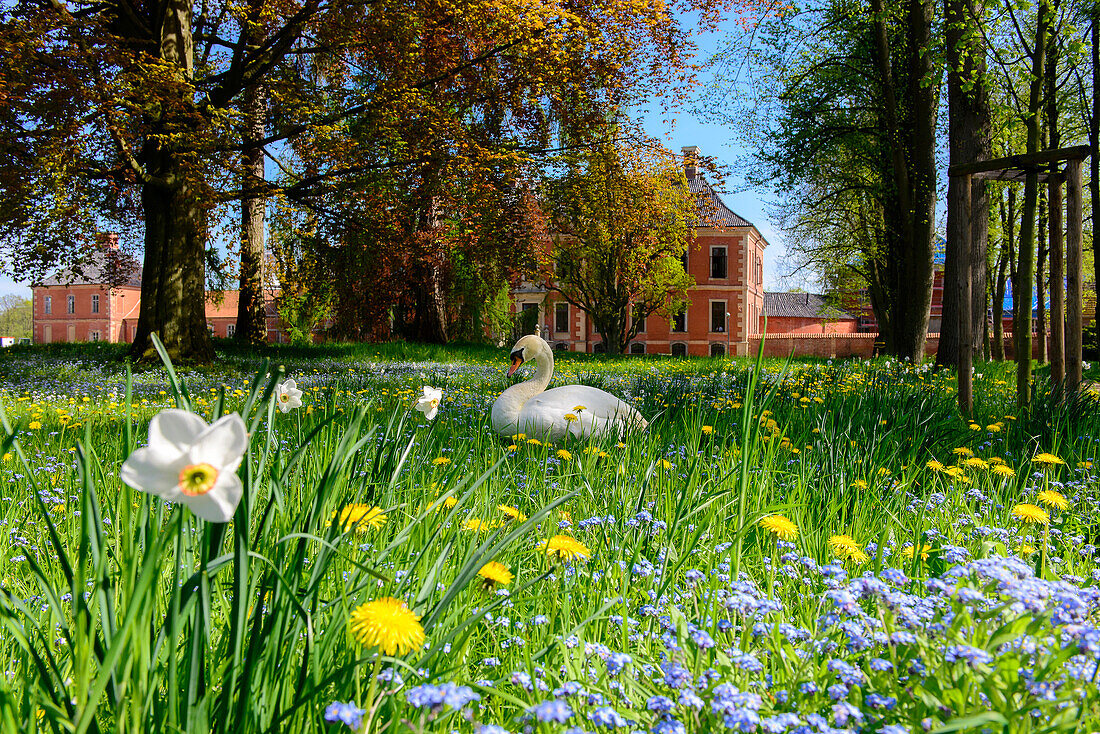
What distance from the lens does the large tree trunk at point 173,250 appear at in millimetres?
10695

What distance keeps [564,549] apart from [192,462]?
110 centimetres

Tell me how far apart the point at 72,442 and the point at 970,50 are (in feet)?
33.3

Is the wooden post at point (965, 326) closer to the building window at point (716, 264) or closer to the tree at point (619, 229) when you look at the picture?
the tree at point (619, 229)

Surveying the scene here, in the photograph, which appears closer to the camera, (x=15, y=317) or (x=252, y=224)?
(x=252, y=224)

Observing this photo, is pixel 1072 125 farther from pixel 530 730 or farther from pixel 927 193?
pixel 530 730

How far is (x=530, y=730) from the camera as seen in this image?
103 cm

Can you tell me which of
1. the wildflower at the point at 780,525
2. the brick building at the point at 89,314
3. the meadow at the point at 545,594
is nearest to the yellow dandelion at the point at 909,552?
the meadow at the point at 545,594

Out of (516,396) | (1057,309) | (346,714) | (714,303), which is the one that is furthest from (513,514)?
(714,303)

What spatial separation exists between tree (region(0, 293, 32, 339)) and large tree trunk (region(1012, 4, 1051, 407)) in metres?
111

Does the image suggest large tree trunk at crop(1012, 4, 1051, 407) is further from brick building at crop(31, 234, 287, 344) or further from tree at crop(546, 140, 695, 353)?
brick building at crop(31, 234, 287, 344)

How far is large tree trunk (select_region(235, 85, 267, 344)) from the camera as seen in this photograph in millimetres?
10867

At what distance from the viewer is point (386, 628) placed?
0.93 metres

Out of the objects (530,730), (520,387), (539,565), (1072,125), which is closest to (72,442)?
(520,387)

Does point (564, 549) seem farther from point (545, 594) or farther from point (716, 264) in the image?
point (716, 264)
